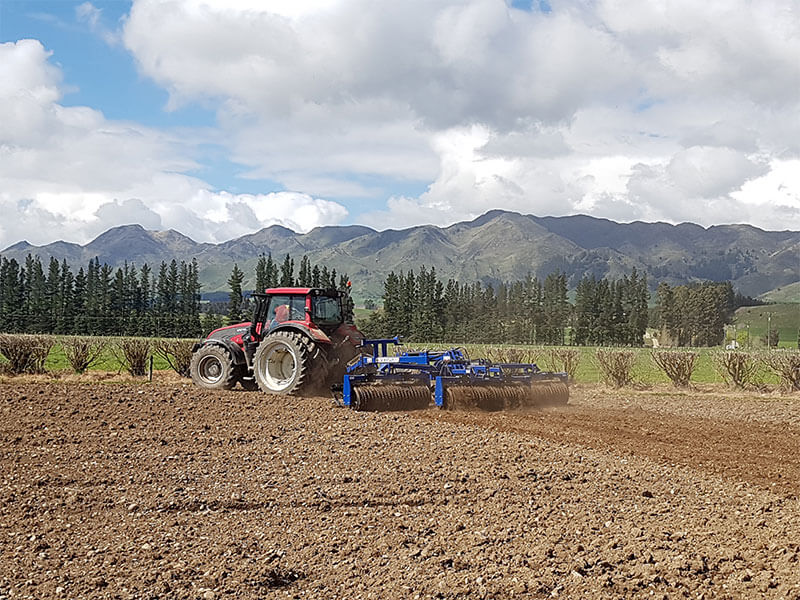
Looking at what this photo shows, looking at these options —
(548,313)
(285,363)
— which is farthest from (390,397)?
(548,313)

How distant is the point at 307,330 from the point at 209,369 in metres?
3.13

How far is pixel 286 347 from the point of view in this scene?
50.7 ft

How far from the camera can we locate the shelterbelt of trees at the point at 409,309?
284 ft

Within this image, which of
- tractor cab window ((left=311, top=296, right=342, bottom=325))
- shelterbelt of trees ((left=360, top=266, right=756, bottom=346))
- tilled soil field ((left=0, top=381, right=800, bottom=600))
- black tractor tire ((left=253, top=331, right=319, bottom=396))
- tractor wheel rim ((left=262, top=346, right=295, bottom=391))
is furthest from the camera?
shelterbelt of trees ((left=360, top=266, right=756, bottom=346))

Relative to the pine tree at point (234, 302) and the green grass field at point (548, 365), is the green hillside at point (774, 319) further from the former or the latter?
the green grass field at point (548, 365)

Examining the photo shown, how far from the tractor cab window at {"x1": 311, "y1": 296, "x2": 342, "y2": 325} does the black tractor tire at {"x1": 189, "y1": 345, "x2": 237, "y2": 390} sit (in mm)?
2196

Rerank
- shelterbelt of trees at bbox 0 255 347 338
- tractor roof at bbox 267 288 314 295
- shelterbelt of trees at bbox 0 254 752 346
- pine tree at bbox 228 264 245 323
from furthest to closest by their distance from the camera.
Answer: shelterbelt of trees at bbox 0 255 347 338
shelterbelt of trees at bbox 0 254 752 346
pine tree at bbox 228 264 245 323
tractor roof at bbox 267 288 314 295

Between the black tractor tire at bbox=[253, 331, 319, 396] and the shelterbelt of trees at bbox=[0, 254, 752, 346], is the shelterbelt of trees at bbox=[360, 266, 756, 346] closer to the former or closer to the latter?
the shelterbelt of trees at bbox=[0, 254, 752, 346]

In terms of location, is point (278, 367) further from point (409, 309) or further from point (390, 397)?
point (409, 309)

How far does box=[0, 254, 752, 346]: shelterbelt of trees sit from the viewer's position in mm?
86438

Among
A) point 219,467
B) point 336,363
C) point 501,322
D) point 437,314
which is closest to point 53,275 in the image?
→ point 437,314

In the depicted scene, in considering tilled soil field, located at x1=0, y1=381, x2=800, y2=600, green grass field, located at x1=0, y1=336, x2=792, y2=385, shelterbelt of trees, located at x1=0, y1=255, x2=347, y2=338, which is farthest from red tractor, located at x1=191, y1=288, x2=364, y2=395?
shelterbelt of trees, located at x1=0, y1=255, x2=347, y2=338

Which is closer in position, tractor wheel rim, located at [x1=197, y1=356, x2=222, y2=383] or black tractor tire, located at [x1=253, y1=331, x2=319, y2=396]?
black tractor tire, located at [x1=253, y1=331, x2=319, y2=396]

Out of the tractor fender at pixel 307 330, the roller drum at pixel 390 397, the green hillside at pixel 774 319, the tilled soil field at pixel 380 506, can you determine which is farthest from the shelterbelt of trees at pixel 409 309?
the tilled soil field at pixel 380 506
